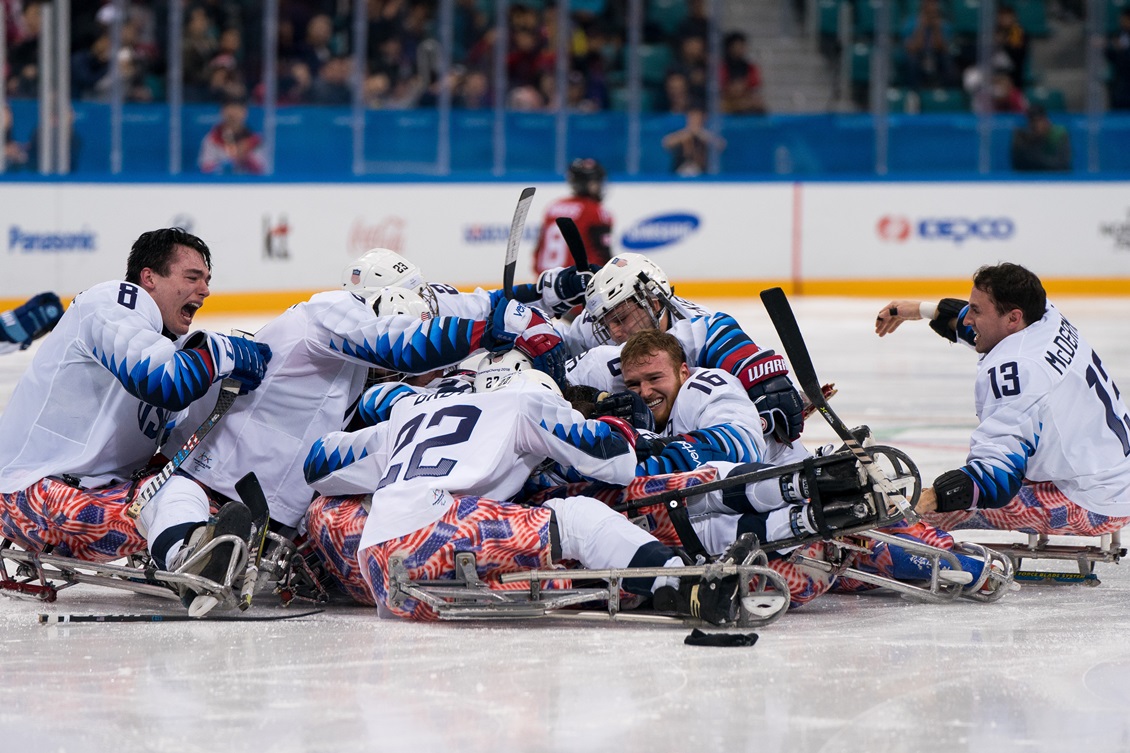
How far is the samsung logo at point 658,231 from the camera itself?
14906mm

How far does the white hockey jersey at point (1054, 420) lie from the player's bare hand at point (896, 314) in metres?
0.67

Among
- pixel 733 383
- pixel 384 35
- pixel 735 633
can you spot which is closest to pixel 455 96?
pixel 384 35

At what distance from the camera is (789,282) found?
611 inches

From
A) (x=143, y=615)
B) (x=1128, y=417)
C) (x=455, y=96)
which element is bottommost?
(x=143, y=615)

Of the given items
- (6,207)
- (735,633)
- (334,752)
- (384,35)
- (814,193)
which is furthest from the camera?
(814,193)

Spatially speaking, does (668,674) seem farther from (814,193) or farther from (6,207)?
(814,193)

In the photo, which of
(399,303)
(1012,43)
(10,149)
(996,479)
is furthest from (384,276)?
(1012,43)

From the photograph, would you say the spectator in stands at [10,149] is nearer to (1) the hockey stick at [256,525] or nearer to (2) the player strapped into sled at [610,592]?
(1) the hockey stick at [256,525]

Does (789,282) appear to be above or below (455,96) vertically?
below

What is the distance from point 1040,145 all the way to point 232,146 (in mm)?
7186

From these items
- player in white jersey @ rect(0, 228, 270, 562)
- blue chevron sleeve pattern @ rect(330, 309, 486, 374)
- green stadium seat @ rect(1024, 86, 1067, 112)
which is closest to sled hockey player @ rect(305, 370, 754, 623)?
blue chevron sleeve pattern @ rect(330, 309, 486, 374)

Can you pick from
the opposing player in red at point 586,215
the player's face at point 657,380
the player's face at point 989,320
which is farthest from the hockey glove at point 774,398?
the opposing player in red at point 586,215

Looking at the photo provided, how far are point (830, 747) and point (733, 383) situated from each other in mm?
1897

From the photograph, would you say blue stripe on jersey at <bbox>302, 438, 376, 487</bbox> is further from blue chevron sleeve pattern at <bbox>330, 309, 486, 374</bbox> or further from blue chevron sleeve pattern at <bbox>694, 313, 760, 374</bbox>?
blue chevron sleeve pattern at <bbox>694, 313, 760, 374</bbox>
